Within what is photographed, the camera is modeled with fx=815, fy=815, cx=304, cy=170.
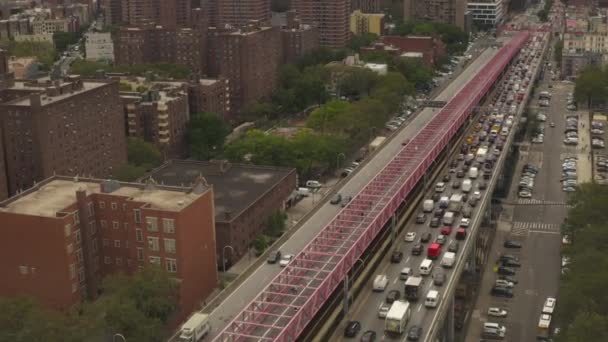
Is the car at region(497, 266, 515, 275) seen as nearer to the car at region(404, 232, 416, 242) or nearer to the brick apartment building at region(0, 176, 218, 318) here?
the car at region(404, 232, 416, 242)

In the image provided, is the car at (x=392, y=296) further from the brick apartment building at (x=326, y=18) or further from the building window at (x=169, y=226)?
the brick apartment building at (x=326, y=18)

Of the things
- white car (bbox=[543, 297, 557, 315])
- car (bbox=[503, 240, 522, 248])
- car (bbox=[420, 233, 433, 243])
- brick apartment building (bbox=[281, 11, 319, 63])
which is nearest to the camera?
white car (bbox=[543, 297, 557, 315])

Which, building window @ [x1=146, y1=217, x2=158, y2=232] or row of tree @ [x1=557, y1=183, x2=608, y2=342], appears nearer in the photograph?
row of tree @ [x1=557, y1=183, x2=608, y2=342]

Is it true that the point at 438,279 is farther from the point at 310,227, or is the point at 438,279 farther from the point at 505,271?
the point at 505,271

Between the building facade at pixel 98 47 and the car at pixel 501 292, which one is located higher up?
the building facade at pixel 98 47

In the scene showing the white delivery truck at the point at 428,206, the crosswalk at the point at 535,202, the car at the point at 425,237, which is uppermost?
the white delivery truck at the point at 428,206

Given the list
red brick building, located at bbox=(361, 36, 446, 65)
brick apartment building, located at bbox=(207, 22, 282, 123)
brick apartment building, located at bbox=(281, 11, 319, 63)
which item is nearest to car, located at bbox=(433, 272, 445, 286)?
Answer: brick apartment building, located at bbox=(207, 22, 282, 123)

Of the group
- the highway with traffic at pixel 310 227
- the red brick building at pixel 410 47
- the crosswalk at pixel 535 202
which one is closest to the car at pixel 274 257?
the highway with traffic at pixel 310 227
